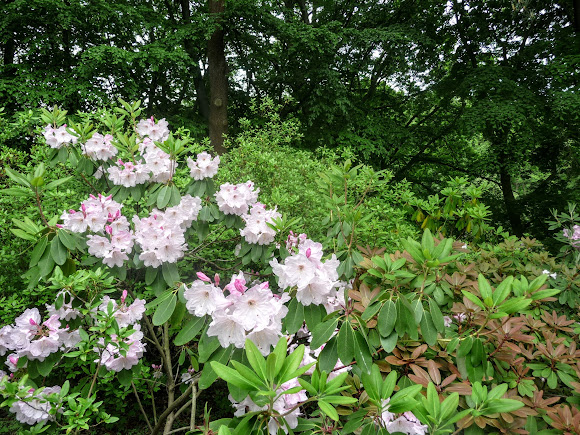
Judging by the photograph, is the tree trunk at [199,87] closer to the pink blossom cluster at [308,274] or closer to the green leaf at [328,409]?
the pink blossom cluster at [308,274]

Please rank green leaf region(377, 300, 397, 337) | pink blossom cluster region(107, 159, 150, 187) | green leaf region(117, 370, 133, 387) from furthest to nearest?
pink blossom cluster region(107, 159, 150, 187) → green leaf region(117, 370, 133, 387) → green leaf region(377, 300, 397, 337)

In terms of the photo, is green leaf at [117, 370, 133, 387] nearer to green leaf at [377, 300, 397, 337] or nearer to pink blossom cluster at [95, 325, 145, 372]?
pink blossom cluster at [95, 325, 145, 372]

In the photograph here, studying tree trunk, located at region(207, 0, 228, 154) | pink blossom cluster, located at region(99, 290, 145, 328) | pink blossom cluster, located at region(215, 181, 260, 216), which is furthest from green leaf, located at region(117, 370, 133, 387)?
tree trunk, located at region(207, 0, 228, 154)

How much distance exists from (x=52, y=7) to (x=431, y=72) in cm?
750

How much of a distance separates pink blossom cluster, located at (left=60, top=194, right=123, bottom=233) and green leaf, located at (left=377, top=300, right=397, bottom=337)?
51.3 inches

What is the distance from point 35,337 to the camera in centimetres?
160

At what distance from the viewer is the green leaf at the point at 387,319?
3.82 ft

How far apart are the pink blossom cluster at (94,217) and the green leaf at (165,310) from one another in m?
0.59

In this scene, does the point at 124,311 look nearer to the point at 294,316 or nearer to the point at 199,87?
the point at 294,316

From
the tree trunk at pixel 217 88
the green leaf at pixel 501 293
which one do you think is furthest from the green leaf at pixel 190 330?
the tree trunk at pixel 217 88

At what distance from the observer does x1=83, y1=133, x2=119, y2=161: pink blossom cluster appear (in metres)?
2.07

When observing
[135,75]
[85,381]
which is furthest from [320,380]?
[135,75]

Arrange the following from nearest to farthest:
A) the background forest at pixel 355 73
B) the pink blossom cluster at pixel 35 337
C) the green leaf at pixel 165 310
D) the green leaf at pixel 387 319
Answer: the green leaf at pixel 387 319
the green leaf at pixel 165 310
the pink blossom cluster at pixel 35 337
the background forest at pixel 355 73

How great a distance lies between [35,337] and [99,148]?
1060mm
